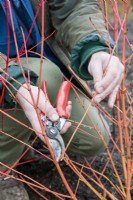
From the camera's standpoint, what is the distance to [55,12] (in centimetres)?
185

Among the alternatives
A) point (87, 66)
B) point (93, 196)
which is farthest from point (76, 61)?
point (93, 196)

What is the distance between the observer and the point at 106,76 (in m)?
1.34

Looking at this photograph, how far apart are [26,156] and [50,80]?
1.83ft

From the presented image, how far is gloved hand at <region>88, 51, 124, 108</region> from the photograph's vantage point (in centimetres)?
131

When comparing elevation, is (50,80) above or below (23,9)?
below

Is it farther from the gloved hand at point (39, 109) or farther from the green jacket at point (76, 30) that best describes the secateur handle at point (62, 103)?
the green jacket at point (76, 30)

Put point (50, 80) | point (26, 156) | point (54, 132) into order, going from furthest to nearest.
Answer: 1. point (26, 156)
2. point (50, 80)
3. point (54, 132)

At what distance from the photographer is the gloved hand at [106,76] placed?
131 centimetres

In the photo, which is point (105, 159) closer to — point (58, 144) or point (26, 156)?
point (26, 156)

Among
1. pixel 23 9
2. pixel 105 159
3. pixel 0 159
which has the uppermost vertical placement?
pixel 23 9

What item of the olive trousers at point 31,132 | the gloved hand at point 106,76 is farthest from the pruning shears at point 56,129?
the olive trousers at point 31,132

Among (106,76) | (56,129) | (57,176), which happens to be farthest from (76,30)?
(57,176)

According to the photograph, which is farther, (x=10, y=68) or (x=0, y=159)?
(x=0, y=159)

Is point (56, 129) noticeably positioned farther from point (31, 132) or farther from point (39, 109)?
point (31, 132)
